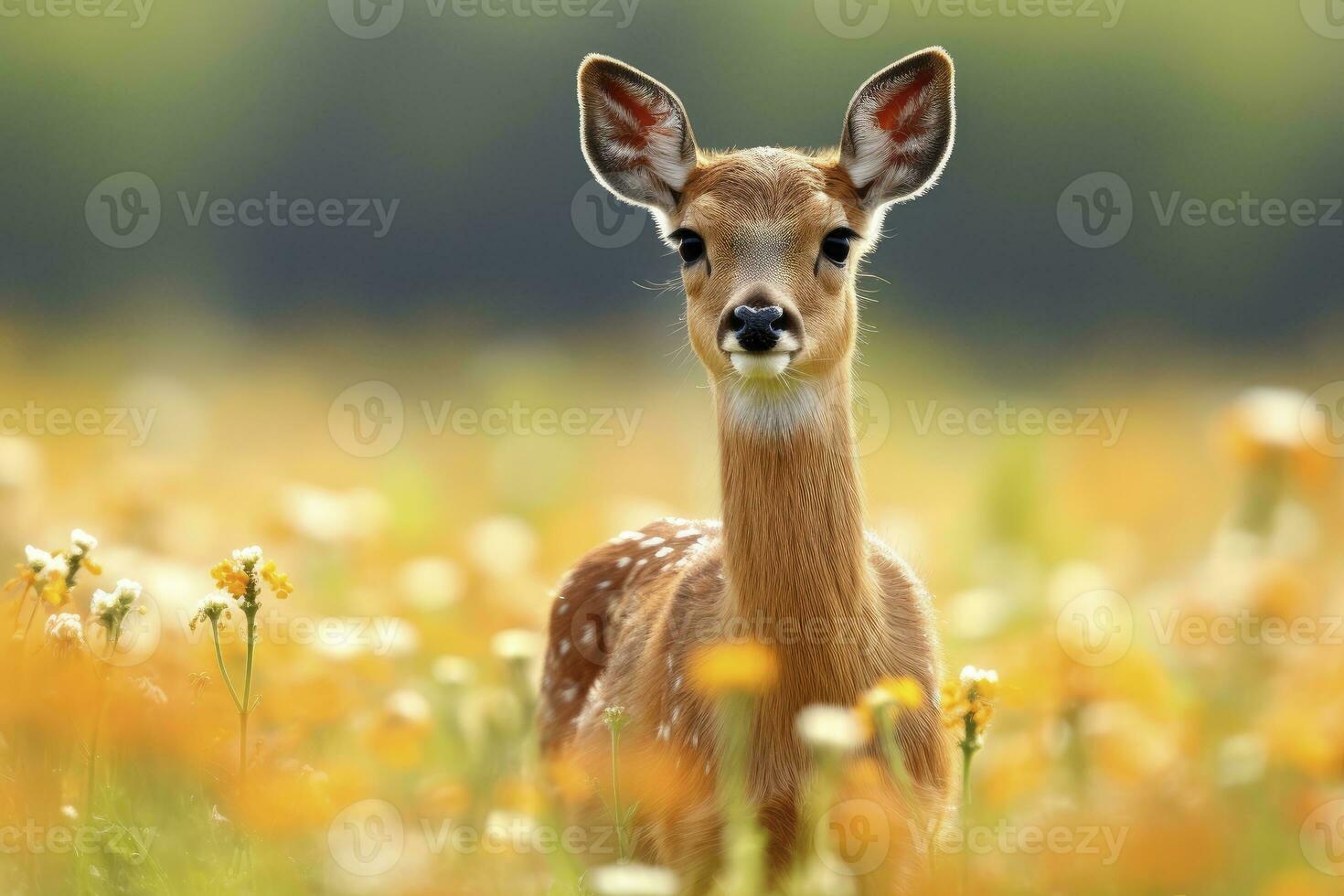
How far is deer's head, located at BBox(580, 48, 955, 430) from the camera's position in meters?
4.83

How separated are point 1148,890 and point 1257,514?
190cm

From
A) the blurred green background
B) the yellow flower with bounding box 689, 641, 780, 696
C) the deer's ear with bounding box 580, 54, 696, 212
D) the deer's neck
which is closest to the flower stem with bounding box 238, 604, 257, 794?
the yellow flower with bounding box 689, 641, 780, 696

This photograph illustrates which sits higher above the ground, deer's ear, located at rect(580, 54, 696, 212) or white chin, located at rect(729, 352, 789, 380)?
deer's ear, located at rect(580, 54, 696, 212)

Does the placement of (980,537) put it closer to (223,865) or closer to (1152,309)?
(223,865)

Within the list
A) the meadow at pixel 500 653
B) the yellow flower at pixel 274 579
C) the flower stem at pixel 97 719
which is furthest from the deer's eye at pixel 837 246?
the flower stem at pixel 97 719

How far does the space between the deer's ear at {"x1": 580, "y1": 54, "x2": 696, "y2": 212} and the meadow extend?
109 centimetres

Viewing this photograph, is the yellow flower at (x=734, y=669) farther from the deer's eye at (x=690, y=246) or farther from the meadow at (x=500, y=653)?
the deer's eye at (x=690, y=246)

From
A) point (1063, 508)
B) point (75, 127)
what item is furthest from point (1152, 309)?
point (75, 127)

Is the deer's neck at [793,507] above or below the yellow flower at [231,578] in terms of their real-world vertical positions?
above

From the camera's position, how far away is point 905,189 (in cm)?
546

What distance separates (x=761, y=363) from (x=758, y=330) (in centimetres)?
11

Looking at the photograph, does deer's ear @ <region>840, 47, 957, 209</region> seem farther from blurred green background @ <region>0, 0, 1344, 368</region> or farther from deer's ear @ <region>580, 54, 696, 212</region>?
blurred green background @ <region>0, 0, 1344, 368</region>

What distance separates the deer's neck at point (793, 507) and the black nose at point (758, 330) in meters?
0.42

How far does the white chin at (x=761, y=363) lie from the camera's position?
15.2 feet
